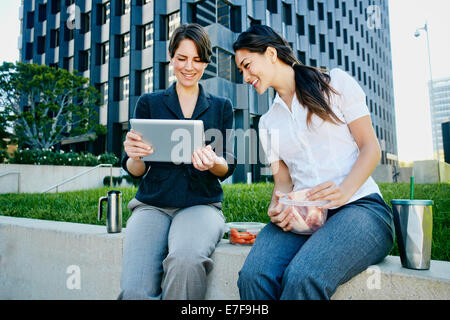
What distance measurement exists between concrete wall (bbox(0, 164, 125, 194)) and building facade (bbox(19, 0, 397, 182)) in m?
5.21

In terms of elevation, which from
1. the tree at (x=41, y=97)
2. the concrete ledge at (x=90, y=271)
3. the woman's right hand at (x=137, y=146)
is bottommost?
the concrete ledge at (x=90, y=271)

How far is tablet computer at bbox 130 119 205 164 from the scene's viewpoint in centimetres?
177

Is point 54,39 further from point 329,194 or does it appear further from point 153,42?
point 329,194

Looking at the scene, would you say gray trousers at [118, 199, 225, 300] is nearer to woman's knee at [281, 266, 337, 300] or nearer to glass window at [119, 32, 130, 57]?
woman's knee at [281, 266, 337, 300]

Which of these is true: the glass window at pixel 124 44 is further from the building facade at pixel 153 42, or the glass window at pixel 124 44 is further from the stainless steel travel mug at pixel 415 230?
the stainless steel travel mug at pixel 415 230

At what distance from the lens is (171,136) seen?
180 centimetres

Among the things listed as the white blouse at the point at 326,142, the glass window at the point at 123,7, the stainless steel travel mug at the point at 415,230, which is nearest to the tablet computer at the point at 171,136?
the white blouse at the point at 326,142

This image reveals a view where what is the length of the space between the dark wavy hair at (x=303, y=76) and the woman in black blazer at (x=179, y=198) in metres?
0.40

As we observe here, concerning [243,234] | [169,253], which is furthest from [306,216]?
[169,253]

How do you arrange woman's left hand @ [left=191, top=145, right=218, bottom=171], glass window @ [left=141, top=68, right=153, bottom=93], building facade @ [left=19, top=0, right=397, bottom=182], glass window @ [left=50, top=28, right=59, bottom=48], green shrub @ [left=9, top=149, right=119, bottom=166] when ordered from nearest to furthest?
1. woman's left hand @ [left=191, top=145, right=218, bottom=171]
2. green shrub @ [left=9, top=149, right=119, bottom=166]
3. building facade @ [left=19, top=0, right=397, bottom=182]
4. glass window @ [left=141, top=68, right=153, bottom=93]
5. glass window @ [left=50, top=28, right=59, bottom=48]

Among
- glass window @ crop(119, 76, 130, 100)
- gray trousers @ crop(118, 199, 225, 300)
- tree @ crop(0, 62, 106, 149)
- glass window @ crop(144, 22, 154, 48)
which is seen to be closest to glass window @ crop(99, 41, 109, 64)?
glass window @ crop(119, 76, 130, 100)

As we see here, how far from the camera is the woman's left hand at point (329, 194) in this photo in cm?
142

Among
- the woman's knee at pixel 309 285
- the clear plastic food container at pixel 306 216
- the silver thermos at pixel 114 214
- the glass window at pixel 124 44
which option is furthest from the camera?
the glass window at pixel 124 44

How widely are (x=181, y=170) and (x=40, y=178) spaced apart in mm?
12401
